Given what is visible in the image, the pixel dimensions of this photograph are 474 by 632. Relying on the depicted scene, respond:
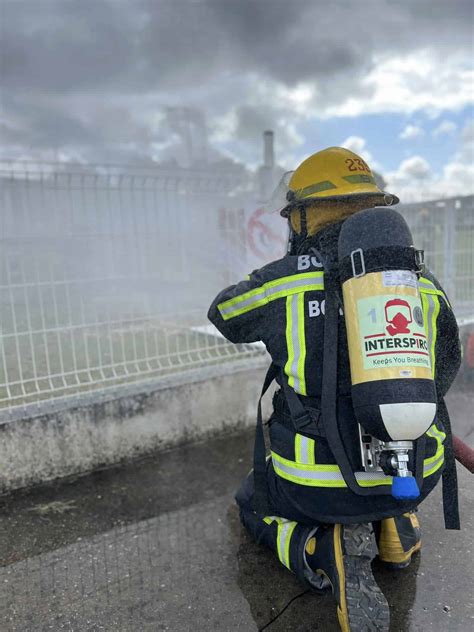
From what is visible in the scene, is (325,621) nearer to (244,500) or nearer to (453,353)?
(244,500)

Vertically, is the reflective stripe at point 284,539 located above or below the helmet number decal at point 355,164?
below

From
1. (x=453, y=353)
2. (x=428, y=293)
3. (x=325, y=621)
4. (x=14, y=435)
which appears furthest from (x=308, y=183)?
(x=14, y=435)

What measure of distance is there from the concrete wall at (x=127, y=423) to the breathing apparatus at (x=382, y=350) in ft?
6.83

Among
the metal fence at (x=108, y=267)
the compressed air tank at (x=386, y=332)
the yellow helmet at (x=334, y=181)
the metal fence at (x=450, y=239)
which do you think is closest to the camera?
the compressed air tank at (x=386, y=332)

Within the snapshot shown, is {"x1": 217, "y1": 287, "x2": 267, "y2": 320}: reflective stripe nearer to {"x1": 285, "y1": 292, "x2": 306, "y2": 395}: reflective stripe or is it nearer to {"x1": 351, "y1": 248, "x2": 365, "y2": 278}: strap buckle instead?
{"x1": 285, "y1": 292, "x2": 306, "y2": 395}: reflective stripe

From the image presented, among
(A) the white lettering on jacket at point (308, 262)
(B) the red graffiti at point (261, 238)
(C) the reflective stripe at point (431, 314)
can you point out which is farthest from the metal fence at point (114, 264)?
(C) the reflective stripe at point (431, 314)

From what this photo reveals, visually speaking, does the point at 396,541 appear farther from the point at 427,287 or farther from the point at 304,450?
the point at 427,287

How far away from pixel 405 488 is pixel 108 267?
3.06 metres

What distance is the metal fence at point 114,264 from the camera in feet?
11.5

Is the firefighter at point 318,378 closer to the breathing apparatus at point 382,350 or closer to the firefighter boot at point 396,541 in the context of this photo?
the breathing apparatus at point 382,350

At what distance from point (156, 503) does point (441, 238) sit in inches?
170

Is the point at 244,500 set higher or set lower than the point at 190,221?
lower

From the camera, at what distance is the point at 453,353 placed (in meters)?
2.10

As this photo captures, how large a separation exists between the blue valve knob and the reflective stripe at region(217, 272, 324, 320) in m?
0.76
